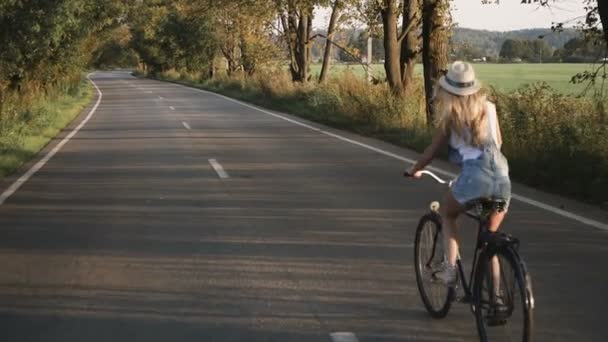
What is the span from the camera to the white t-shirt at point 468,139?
5.07 metres

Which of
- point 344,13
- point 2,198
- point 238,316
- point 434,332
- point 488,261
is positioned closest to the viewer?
point 488,261

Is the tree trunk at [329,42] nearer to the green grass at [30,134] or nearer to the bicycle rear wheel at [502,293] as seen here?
the green grass at [30,134]

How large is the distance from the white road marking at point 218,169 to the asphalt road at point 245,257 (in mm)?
105

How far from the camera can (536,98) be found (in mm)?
14656

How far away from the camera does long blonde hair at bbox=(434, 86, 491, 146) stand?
16.5 feet

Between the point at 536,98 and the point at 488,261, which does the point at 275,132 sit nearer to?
the point at 536,98

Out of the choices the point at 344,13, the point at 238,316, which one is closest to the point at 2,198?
the point at 238,316

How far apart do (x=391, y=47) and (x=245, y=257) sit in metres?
18.3

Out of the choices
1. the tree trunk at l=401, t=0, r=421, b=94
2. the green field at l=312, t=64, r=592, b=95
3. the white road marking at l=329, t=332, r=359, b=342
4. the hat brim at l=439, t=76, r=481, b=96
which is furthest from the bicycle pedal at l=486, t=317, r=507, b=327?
the tree trunk at l=401, t=0, r=421, b=94

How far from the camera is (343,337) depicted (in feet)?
17.9

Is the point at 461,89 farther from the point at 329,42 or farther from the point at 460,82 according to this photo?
the point at 329,42

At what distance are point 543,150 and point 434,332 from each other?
8.12m

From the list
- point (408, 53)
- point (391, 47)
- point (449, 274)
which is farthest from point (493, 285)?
point (391, 47)

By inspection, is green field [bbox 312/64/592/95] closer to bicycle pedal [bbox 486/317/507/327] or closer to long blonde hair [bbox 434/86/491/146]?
long blonde hair [bbox 434/86/491/146]
